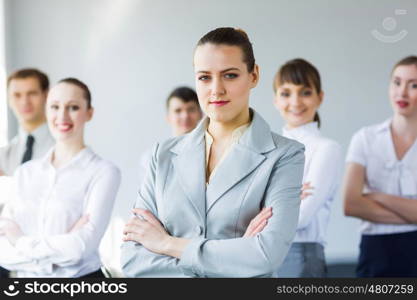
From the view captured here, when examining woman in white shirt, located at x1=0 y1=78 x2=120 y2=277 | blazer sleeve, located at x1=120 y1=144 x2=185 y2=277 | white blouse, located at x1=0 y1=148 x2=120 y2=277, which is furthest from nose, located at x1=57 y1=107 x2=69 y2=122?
blazer sleeve, located at x1=120 y1=144 x2=185 y2=277

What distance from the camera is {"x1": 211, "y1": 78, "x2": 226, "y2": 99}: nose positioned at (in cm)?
141

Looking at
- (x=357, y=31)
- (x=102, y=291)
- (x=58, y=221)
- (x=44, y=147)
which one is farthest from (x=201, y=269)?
(x=357, y=31)

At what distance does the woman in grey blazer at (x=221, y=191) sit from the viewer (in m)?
1.33

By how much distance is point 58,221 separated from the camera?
1.89 m

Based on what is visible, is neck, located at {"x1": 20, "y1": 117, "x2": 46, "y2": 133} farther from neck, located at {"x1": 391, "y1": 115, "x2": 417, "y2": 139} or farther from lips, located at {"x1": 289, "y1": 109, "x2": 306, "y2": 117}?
neck, located at {"x1": 391, "y1": 115, "x2": 417, "y2": 139}

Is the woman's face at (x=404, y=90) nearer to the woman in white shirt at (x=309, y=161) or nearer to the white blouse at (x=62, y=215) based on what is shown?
the woman in white shirt at (x=309, y=161)

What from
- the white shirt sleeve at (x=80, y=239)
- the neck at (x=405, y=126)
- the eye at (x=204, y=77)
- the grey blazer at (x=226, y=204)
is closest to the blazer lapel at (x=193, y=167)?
the grey blazer at (x=226, y=204)

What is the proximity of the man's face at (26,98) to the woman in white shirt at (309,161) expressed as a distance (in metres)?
0.75

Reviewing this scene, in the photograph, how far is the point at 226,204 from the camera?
136 centimetres

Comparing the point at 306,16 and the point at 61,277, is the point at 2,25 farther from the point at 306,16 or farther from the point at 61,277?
the point at 306,16

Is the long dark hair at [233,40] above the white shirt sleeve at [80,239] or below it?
above

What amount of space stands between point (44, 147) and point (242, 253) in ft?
3.08

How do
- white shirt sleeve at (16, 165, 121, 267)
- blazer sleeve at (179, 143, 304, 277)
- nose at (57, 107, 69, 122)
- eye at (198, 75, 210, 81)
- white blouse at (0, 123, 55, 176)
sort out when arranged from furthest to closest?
white blouse at (0, 123, 55, 176) < nose at (57, 107, 69, 122) < white shirt sleeve at (16, 165, 121, 267) < eye at (198, 75, 210, 81) < blazer sleeve at (179, 143, 304, 277)

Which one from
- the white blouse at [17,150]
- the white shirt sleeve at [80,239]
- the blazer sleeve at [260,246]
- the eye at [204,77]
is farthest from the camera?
the white blouse at [17,150]
